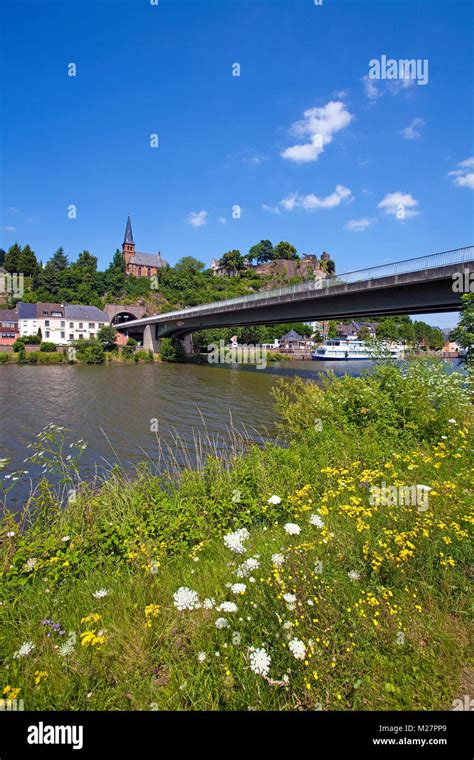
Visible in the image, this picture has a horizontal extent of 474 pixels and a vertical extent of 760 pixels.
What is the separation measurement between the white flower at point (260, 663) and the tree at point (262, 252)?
165360 mm

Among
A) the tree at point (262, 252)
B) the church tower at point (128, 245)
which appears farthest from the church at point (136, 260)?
the tree at point (262, 252)

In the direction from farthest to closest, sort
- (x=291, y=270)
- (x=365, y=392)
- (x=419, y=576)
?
(x=291, y=270) → (x=365, y=392) → (x=419, y=576)

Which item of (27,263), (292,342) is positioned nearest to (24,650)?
(292,342)

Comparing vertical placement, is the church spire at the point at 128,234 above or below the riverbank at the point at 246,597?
above

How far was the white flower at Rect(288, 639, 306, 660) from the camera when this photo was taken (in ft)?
8.07

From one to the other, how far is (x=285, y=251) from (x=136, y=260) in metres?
64.7

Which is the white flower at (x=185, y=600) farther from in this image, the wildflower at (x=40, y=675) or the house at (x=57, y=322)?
the house at (x=57, y=322)

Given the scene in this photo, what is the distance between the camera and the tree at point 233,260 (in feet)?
473

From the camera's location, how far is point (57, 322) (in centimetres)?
7625

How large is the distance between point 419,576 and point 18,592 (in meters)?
4.59

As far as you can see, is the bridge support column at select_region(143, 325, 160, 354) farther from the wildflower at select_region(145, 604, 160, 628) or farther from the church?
the church

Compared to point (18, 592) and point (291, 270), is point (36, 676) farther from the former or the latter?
point (291, 270)

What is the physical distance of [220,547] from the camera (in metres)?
4.53
